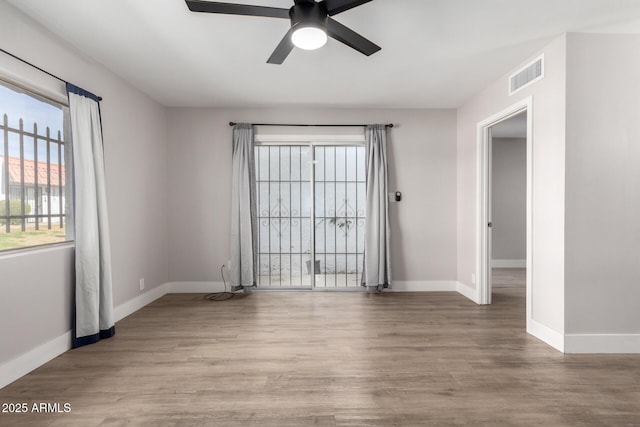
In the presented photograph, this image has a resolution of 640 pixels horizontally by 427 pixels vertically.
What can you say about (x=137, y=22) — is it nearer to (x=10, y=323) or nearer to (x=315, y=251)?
(x=10, y=323)

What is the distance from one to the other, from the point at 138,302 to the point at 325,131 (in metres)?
3.26

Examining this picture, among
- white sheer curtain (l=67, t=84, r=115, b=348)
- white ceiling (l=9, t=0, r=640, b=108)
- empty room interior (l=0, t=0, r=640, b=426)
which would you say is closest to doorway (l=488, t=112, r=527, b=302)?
empty room interior (l=0, t=0, r=640, b=426)

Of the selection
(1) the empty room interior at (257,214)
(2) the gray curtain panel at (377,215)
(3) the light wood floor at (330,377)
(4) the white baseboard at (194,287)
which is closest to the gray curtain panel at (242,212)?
(1) the empty room interior at (257,214)

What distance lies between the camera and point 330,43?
8.76 ft

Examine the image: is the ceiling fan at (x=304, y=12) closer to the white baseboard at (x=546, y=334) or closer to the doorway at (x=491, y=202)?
the doorway at (x=491, y=202)

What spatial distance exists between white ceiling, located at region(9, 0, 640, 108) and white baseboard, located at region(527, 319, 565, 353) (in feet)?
8.18

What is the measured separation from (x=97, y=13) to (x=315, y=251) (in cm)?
345

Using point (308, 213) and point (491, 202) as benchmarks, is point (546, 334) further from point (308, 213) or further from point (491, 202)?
point (308, 213)

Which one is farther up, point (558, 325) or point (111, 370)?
point (558, 325)

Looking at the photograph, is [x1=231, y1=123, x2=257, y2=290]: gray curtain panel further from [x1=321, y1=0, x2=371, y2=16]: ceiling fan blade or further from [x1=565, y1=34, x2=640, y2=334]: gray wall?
[x1=565, y1=34, x2=640, y2=334]: gray wall

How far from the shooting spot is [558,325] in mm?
2643

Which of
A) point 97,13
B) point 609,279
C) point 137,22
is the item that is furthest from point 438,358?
point 97,13

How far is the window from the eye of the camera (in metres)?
2.22

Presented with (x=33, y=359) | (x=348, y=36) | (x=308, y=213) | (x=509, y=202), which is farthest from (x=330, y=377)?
(x=509, y=202)
